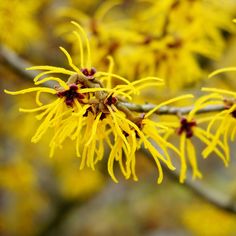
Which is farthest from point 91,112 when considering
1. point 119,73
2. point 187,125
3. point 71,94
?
point 119,73

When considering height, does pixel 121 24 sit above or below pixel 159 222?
above

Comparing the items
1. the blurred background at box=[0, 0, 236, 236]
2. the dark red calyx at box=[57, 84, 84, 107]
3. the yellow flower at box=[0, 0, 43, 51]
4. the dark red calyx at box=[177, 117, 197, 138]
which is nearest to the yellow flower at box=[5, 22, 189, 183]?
the dark red calyx at box=[57, 84, 84, 107]

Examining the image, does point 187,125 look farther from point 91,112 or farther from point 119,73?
point 119,73

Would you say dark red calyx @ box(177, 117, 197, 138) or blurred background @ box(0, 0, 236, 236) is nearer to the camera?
dark red calyx @ box(177, 117, 197, 138)

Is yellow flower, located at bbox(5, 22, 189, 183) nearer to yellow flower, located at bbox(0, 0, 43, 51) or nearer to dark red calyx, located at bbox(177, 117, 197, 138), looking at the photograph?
dark red calyx, located at bbox(177, 117, 197, 138)

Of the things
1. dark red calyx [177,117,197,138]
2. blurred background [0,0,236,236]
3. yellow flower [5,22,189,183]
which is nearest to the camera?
yellow flower [5,22,189,183]

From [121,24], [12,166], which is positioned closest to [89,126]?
[121,24]

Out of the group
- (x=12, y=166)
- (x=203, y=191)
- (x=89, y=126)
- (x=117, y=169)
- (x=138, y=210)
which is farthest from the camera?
(x=138, y=210)

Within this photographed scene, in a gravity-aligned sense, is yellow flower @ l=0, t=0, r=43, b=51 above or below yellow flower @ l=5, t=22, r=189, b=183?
above

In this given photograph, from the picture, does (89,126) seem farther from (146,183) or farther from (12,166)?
(146,183)
